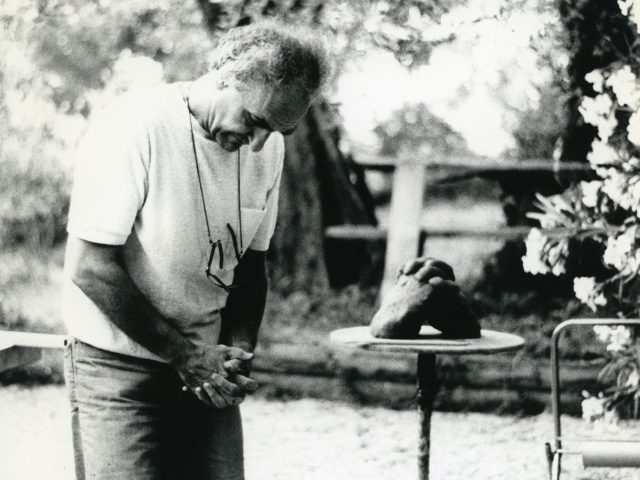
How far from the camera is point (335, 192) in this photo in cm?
618

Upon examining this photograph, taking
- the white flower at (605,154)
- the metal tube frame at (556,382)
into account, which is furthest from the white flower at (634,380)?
the metal tube frame at (556,382)

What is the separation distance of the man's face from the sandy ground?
2412 mm

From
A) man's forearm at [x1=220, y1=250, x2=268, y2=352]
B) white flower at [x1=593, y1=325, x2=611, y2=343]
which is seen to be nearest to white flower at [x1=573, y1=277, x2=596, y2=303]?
white flower at [x1=593, y1=325, x2=611, y2=343]

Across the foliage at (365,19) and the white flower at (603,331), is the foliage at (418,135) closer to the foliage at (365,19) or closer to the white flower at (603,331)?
the foliage at (365,19)

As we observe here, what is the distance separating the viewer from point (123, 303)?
1.74 m

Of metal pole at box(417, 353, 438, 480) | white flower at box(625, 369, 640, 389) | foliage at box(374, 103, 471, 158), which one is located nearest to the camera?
metal pole at box(417, 353, 438, 480)

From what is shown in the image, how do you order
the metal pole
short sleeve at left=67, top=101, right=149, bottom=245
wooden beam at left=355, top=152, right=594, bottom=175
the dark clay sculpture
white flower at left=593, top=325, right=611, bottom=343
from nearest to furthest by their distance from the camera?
1. short sleeve at left=67, top=101, right=149, bottom=245
2. the dark clay sculpture
3. the metal pole
4. white flower at left=593, top=325, right=611, bottom=343
5. wooden beam at left=355, top=152, right=594, bottom=175

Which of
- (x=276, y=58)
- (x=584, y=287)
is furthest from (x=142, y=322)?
(x=584, y=287)

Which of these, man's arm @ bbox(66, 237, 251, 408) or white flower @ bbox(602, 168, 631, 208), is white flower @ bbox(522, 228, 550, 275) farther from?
man's arm @ bbox(66, 237, 251, 408)

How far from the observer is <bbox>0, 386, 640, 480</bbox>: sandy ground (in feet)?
13.3

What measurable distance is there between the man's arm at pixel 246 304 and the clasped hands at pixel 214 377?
0.68 feet

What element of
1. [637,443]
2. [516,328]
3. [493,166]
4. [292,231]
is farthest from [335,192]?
[637,443]

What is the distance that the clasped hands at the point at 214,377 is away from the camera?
181cm

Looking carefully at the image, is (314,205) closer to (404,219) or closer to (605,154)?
(404,219)
